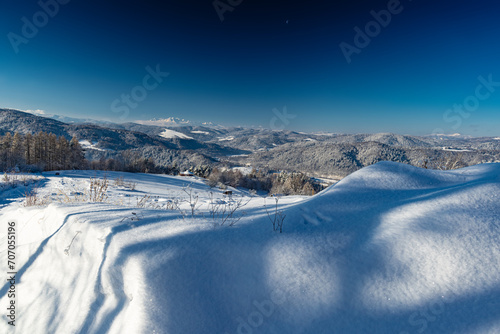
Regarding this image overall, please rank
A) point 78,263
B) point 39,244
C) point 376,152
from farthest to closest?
point 376,152
point 39,244
point 78,263

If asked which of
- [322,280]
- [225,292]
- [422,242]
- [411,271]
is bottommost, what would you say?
[225,292]

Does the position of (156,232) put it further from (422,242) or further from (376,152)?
(376,152)

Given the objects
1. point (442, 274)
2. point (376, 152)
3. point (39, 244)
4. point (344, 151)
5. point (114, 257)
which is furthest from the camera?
point (344, 151)

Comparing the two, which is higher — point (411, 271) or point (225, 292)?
point (411, 271)

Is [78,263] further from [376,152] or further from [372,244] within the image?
[376,152]

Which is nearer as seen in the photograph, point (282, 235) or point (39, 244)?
point (282, 235)

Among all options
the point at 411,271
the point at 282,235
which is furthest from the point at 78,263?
the point at 411,271
